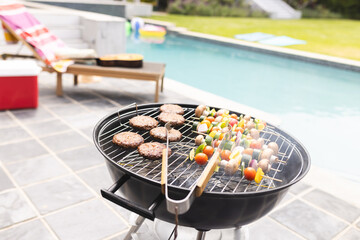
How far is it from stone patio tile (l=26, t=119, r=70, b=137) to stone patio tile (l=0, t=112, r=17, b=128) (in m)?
0.20

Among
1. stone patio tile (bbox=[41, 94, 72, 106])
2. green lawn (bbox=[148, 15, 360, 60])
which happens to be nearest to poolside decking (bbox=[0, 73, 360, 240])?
stone patio tile (bbox=[41, 94, 72, 106])

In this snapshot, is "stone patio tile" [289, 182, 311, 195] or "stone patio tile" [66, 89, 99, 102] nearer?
"stone patio tile" [289, 182, 311, 195]

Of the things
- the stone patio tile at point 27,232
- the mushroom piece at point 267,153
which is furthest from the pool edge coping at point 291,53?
the stone patio tile at point 27,232

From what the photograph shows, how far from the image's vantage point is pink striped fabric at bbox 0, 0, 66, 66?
472cm

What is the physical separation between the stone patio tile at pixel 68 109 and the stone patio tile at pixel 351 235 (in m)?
3.25

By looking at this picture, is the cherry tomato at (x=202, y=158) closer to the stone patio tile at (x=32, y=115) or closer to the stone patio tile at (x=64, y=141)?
the stone patio tile at (x=64, y=141)

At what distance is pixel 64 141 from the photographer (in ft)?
11.3

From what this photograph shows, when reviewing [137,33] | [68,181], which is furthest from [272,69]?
[68,181]

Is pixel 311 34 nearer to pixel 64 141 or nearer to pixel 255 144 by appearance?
pixel 64 141

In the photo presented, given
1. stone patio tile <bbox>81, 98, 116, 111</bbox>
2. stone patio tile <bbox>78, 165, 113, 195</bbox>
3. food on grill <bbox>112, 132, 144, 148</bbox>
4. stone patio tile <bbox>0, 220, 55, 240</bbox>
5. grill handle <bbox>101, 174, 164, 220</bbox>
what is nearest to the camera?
grill handle <bbox>101, 174, 164, 220</bbox>

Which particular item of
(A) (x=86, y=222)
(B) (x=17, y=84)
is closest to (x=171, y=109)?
(A) (x=86, y=222)

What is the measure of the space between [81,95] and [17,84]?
1.06m

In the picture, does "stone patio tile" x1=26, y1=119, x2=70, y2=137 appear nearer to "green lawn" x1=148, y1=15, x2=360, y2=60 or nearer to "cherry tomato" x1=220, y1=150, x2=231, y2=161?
"cherry tomato" x1=220, y1=150, x2=231, y2=161

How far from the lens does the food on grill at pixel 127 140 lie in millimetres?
1899
